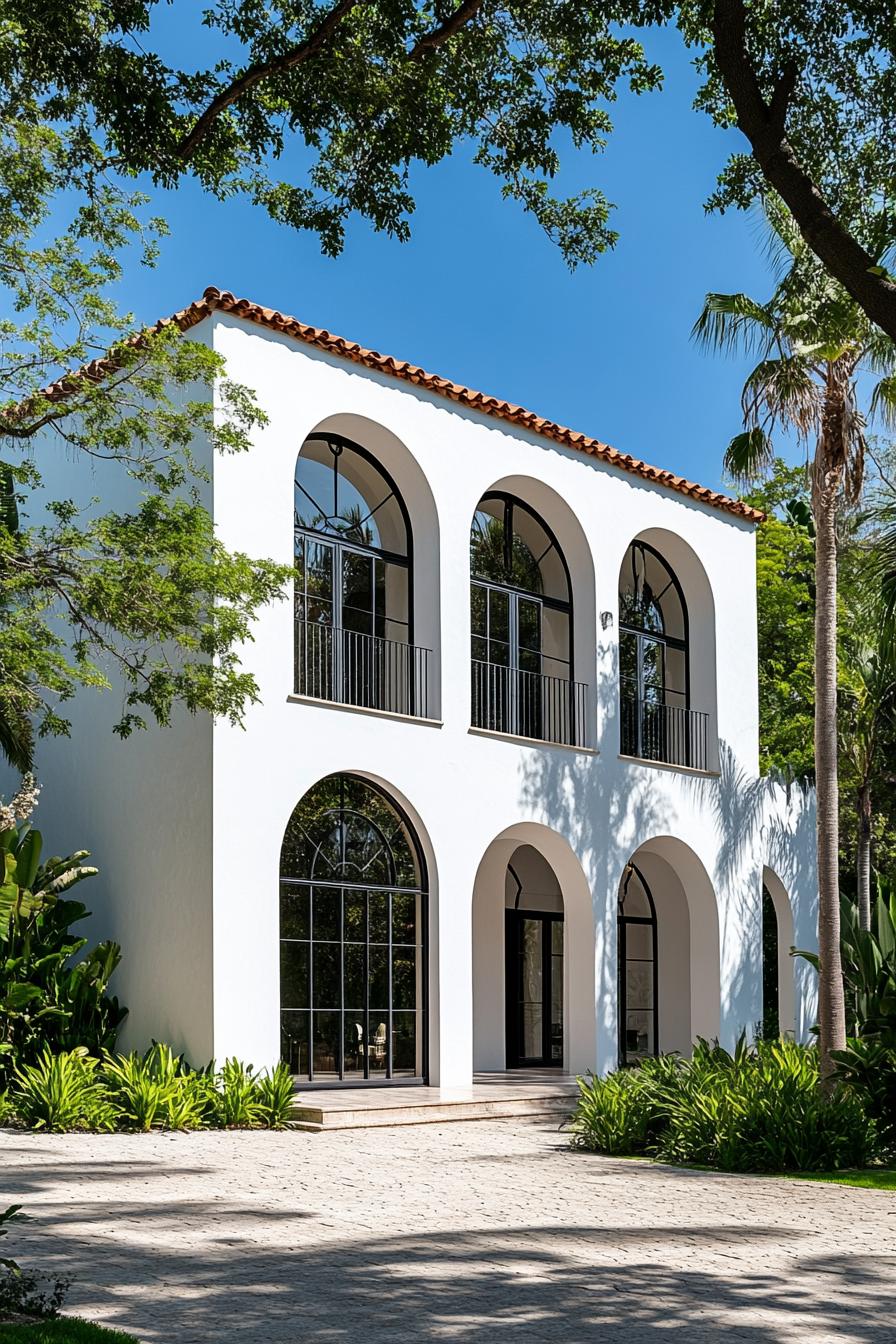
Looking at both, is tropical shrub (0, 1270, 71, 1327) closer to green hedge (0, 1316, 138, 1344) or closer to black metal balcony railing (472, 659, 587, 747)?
green hedge (0, 1316, 138, 1344)

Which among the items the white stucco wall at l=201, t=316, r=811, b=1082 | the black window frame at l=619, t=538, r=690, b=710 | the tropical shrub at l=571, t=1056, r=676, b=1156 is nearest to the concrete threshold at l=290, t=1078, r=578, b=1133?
the white stucco wall at l=201, t=316, r=811, b=1082

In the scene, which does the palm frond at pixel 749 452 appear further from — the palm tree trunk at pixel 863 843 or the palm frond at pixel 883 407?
the palm tree trunk at pixel 863 843

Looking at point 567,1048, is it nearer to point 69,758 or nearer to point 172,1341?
point 69,758

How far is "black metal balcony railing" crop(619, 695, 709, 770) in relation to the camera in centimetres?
2208

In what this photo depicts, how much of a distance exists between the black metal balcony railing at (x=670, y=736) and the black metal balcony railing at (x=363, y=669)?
16.9 feet

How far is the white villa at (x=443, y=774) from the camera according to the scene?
15.4 meters

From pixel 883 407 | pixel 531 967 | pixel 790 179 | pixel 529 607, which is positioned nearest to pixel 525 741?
pixel 529 607

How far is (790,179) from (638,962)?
17067mm

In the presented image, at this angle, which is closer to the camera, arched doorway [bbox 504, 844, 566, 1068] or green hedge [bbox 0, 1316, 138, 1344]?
green hedge [bbox 0, 1316, 138, 1344]

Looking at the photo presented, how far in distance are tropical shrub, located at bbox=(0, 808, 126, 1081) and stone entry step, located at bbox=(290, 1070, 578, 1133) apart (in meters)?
2.27

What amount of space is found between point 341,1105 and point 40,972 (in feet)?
10.6

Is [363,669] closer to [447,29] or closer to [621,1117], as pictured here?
[621,1117]

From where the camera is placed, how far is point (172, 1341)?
20.4 ft

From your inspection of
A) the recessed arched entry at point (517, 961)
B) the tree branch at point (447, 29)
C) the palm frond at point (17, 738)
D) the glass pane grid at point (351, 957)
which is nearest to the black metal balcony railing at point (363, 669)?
the glass pane grid at point (351, 957)
